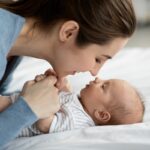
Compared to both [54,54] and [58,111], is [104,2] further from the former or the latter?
[58,111]

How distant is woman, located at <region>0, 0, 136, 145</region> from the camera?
1079 millimetres

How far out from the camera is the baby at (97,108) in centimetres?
121

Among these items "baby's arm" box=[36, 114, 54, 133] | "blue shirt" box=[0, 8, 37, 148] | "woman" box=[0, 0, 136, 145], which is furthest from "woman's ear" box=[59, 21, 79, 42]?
"baby's arm" box=[36, 114, 54, 133]

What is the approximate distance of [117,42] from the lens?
116cm

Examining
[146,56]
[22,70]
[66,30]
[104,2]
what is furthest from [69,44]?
[146,56]

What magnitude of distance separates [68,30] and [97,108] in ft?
1.17

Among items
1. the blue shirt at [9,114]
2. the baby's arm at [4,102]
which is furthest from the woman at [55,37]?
the baby's arm at [4,102]

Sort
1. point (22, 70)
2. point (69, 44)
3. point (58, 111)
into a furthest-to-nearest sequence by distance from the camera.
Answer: point (22, 70) < point (58, 111) < point (69, 44)

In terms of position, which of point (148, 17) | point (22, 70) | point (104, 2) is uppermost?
point (104, 2)

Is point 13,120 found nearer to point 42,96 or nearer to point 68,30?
point 42,96

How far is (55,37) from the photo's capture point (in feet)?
3.77

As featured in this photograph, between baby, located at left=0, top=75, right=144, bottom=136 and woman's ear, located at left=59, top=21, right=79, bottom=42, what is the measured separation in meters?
0.26

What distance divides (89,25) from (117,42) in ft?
0.39

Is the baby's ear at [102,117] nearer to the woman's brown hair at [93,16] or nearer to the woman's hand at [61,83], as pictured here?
the woman's hand at [61,83]
